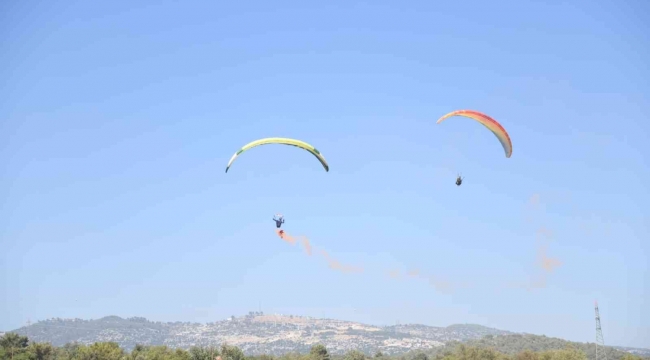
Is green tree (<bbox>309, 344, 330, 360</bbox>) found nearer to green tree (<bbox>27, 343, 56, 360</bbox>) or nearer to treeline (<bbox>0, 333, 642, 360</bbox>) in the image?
treeline (<bbox>0, 333, 642, 360</bbox>)

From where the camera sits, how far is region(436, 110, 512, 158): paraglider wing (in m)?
66.3

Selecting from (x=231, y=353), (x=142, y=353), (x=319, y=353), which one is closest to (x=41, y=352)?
(x=142, y=353)

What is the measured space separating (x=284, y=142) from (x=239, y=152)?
12.2 feet

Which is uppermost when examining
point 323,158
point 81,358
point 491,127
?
point 491,127

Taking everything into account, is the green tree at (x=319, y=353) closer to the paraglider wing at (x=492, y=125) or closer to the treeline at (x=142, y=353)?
the treeline at (x=142, y=353)

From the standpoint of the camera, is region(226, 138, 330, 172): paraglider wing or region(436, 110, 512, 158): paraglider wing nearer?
region(226, 138, 330, 172): paraglider wing

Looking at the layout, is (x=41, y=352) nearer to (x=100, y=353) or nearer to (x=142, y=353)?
(x=142, y=353)

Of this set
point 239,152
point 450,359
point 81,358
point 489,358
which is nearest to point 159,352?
point 81,358

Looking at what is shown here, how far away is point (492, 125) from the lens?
66.8m

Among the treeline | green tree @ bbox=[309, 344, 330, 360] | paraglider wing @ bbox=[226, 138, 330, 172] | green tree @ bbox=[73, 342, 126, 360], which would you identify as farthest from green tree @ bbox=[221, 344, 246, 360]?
paraglider wing @ bbox=[226, 138, 330, 172]

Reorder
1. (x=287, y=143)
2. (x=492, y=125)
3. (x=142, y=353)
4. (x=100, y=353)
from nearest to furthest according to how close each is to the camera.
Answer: (x=287, y=143)
(x=492, y=125)
(x=100, y=353)
(x=142, y=353)

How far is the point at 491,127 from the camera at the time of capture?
67.2 meters

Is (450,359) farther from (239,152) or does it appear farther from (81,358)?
(239,152)

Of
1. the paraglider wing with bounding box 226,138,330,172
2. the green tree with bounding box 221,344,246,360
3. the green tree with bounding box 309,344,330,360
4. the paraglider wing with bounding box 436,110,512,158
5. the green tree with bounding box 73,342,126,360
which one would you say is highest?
the paraglider wing with bounding box 436,110,512,158
